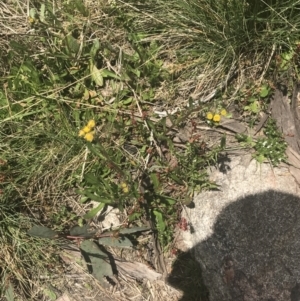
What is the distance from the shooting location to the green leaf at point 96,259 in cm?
260

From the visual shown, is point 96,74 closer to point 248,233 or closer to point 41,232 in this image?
point 41,232

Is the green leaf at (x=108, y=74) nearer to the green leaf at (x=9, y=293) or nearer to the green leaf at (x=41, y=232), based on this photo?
the green leaf at (x=41, y=232)

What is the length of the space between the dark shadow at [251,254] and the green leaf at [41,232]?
888 mm

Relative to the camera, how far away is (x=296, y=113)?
2.56 meters

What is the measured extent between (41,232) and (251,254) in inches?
50.3

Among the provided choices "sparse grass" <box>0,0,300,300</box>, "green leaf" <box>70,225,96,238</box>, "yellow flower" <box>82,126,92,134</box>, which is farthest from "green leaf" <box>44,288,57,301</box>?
"yellow flower" <box>82,126,92,134</box>

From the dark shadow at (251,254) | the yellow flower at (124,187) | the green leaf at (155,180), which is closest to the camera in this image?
the yellow flower at (124,187)

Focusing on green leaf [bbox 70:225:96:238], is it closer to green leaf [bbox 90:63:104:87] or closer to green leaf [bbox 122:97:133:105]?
green leaf [bbox 122:97:133:105]

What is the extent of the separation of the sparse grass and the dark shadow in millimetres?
272

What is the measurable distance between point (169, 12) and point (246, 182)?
1.17 m

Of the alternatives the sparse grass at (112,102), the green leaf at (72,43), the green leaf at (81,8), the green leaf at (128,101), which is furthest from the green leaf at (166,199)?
the green leaf at (81,8)

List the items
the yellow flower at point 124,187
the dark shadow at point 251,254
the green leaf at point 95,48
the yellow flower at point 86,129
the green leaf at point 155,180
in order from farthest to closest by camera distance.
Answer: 1. the green leaf at point 95,48
2. the green leaf at point 155,180
3. the dark shadow at point 251,254
4. the yellow flower at point 124,187
5. the yellow flower at point 86,129

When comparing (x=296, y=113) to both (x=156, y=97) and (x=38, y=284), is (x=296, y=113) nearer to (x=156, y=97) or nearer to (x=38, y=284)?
(x=156, y=97)

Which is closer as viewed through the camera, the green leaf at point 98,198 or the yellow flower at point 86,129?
the yellow flower at point 86,129
